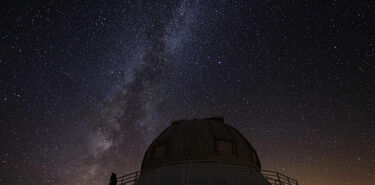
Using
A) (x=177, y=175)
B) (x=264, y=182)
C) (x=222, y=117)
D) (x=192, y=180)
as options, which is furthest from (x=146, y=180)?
(x=222, y=117)

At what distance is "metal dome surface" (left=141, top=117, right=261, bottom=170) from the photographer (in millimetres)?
15117

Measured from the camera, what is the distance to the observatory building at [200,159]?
42.2 feet

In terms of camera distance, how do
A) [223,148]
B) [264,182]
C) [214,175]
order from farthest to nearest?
[223,148] → [264,182] → [214,175]

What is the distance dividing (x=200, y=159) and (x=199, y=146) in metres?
0.94

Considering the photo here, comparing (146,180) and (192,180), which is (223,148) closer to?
(192,180)

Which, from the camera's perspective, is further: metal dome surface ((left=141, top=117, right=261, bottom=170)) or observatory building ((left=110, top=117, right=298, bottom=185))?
metal dome surface ((left=141, top=117, right=261, bottom=170))

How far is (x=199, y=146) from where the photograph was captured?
15.4 m

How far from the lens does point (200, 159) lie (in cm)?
1468

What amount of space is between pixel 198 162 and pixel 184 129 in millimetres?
2980

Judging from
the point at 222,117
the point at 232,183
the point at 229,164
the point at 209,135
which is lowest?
the point at 232,183

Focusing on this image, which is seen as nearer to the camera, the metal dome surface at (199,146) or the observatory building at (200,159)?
the observatory building at (200,159)

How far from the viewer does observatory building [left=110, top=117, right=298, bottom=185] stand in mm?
12867

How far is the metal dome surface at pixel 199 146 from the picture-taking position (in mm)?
15117

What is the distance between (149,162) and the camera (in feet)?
53.1
